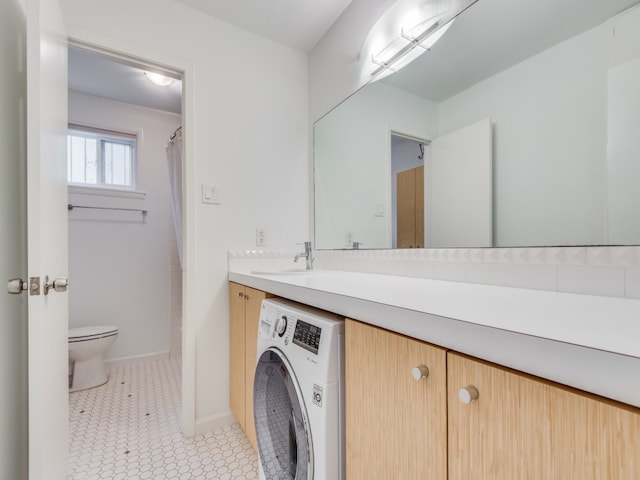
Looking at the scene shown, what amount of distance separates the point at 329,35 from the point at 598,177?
66.1 inches

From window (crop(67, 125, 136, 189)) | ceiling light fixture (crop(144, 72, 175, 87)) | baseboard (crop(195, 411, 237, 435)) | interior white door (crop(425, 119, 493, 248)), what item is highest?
ceiling light fixture (crop(144, 72, 175, 87))

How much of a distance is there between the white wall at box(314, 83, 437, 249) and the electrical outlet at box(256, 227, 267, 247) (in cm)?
38

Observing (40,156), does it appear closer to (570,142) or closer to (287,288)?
(287,288)

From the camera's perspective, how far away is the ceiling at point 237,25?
5.47 feet

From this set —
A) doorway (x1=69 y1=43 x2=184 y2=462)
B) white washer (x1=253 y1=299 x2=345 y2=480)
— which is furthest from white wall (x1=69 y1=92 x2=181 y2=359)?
white washer (x1=253 y1=299 x2=345 y2=480)

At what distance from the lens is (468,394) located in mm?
482

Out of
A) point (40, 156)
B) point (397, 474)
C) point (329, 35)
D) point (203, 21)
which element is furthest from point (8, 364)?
point (329, 35)

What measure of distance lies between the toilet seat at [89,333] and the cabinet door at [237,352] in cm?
115

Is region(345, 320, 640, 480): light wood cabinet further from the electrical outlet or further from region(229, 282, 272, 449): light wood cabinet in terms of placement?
the electrical outlet

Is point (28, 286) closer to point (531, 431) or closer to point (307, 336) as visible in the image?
point (307, 336)

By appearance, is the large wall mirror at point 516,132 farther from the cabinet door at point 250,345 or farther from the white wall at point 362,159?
the cabinet door at point 250,345

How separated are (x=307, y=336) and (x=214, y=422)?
4.03 ft

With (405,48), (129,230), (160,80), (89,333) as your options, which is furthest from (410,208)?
(129,230)

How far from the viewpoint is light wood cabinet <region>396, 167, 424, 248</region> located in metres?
1.34
